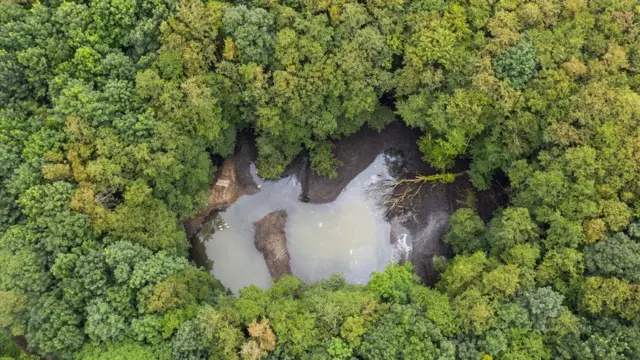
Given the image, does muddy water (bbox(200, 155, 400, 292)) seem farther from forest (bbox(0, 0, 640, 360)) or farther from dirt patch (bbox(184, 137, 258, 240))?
→ forest (bbox(0, 0, 640, 360))

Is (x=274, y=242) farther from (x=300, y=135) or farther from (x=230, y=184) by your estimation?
(x=300, y=135)

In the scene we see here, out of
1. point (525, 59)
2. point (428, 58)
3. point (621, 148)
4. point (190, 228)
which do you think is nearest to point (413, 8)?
point (428, 58)

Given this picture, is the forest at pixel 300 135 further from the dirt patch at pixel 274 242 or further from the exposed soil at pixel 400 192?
the dirt patch at pixel 274 242

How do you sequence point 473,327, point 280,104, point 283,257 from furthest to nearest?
1. point 283,257
2. point 280,104
3. point 473,327

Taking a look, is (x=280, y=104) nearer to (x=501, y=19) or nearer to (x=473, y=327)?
(x=501, y=19)

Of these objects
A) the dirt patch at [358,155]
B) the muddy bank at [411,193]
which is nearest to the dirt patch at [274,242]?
the muddy bank at [411,193]

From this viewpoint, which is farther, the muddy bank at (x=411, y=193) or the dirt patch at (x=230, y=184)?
the dirt patch at (x=230, y=184)
